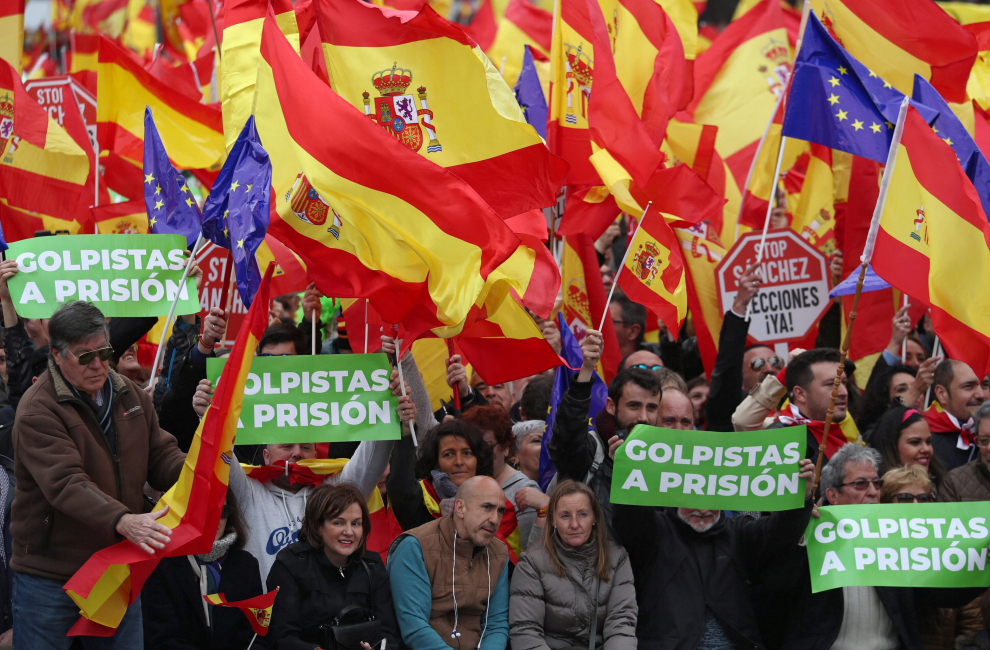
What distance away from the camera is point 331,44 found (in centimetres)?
603

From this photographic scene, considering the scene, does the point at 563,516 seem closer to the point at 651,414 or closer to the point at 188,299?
the point at 651,414

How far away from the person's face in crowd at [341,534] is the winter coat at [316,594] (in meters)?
0.04

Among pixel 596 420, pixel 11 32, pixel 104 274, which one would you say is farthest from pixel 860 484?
pixel 11 32

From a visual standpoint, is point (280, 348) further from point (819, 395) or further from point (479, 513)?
point (819, 395)

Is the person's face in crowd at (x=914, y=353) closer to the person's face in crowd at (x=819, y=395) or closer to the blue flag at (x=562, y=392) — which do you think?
the person's face in crowd at (x=819, y=395)

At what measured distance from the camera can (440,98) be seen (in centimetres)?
616

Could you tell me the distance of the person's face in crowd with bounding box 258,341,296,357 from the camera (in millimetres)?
6668

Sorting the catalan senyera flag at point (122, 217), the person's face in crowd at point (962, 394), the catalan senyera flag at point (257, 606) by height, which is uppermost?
the catalan senyera flag at point (122, 217)

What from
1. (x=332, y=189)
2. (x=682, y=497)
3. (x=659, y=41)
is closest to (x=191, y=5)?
(x=659, y=41)

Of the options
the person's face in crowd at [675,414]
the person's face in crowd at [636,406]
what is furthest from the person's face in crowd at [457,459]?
the person's face in crowd at [675,414]

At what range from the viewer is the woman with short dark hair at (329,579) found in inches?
198

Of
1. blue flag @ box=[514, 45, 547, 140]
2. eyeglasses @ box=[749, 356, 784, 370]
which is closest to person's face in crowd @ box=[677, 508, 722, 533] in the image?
eyeglasses @ box=[749, 356, 784, 370]

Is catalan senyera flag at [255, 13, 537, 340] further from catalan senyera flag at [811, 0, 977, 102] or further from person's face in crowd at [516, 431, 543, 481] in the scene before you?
catalan senyera flag at [811, 0, 977, 102]

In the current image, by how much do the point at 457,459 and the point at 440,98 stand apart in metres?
1.93
